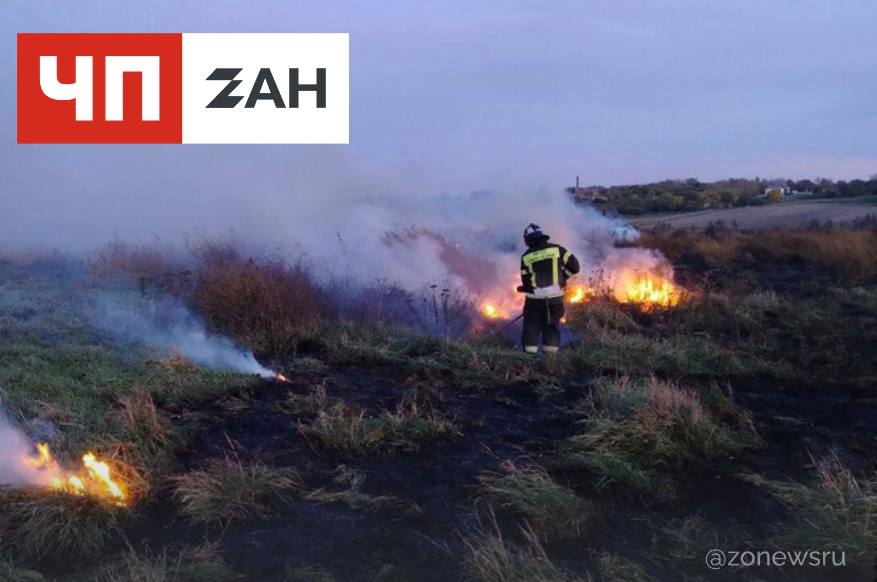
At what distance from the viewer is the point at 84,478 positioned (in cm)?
477

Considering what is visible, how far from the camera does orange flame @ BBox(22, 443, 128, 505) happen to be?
4625 millimetres

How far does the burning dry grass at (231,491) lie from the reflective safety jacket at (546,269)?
4817 millimetres

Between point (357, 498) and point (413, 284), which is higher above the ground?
point (413, 284)

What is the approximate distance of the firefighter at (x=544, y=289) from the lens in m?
9.16

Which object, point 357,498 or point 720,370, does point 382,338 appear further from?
point 357,498

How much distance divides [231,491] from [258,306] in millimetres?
4773

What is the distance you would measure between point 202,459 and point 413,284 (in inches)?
262

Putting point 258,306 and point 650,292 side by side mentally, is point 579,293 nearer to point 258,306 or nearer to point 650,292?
point 650,292

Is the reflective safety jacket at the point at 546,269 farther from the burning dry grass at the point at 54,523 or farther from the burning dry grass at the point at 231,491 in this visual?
the burning dry grass at the point at 54,523

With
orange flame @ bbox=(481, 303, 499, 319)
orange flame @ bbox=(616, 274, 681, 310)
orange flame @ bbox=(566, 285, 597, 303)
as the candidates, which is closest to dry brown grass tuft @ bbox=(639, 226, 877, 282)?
orange flame @ bbox=(616, 274, 681, 310)

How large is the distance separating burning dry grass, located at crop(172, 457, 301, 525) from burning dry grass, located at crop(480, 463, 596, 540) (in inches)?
A: 50.1

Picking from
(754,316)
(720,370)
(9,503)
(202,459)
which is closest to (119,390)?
(202,459)

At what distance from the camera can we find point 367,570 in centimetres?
395

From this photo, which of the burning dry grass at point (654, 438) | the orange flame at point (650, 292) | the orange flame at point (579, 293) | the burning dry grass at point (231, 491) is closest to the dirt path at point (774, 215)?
the orange flame at point (650, 292)
